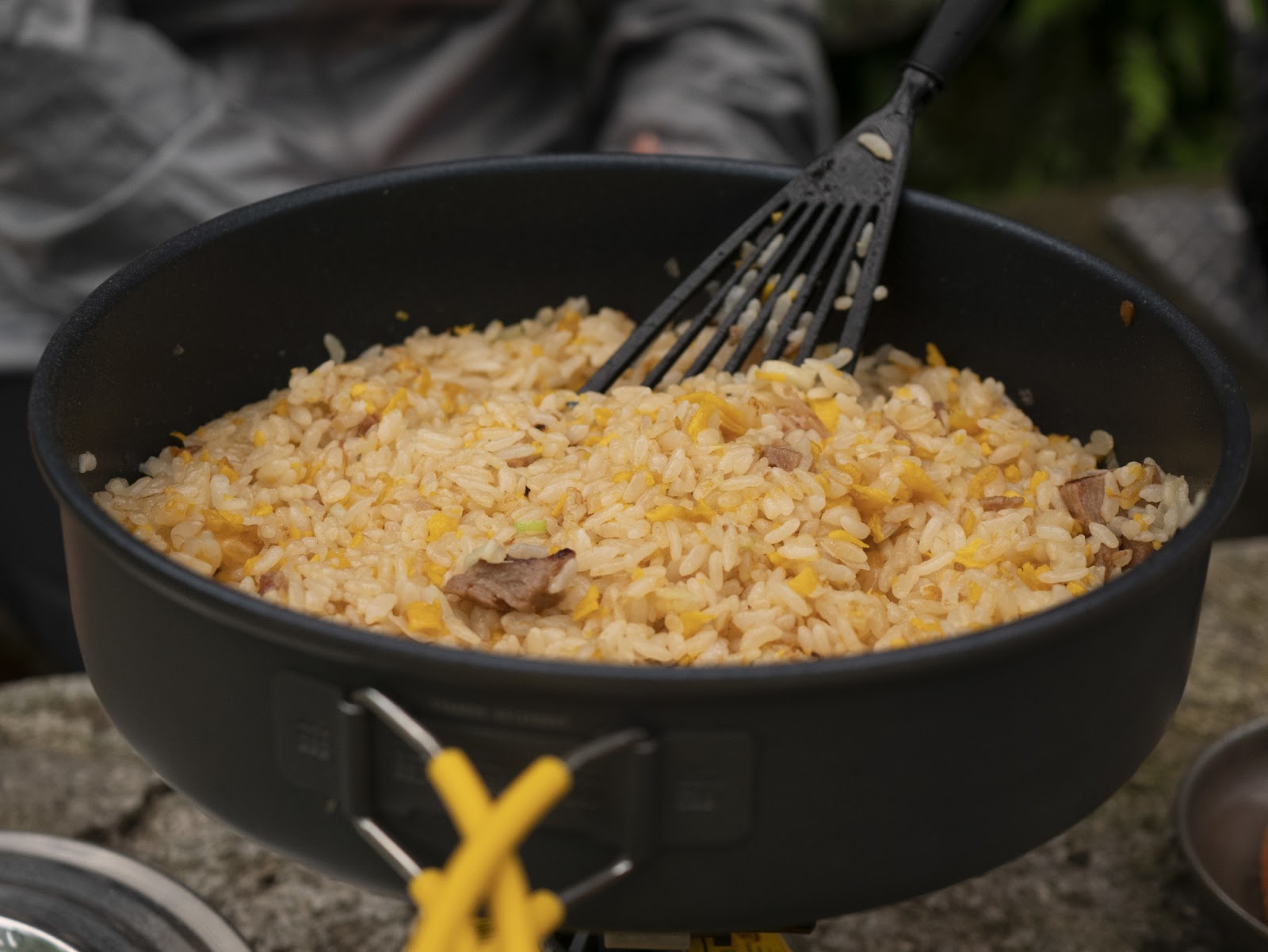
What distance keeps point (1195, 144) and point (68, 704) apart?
377cm

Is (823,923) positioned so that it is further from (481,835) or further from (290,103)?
(290,103)

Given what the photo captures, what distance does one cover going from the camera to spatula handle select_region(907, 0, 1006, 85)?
1.26 m

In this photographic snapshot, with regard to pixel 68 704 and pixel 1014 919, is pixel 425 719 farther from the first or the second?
pixel 68 704

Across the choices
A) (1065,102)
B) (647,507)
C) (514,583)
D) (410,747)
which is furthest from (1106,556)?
(1065,102)

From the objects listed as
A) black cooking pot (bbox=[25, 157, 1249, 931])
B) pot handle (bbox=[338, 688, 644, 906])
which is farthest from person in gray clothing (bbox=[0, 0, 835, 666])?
pot handle (bbox=[338, 688, 644, 906])

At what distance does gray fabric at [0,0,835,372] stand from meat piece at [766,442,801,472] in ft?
3.81

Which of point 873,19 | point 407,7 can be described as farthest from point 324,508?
point 873,19

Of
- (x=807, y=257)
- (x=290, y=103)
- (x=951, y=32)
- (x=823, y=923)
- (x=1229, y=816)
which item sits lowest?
(x=823, y=923)

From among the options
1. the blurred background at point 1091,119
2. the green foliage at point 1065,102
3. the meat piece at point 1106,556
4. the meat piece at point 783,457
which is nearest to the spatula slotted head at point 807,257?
the meat piece at point 783,457

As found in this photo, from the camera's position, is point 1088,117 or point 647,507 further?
point 1088,117

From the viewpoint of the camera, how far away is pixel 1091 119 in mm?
4191

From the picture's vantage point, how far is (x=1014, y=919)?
1.29 meters

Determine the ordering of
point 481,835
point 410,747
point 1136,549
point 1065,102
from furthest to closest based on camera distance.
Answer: point 1065,102, point 1136,549, point 410,747, point 481,835

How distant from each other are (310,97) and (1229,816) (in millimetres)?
1727
